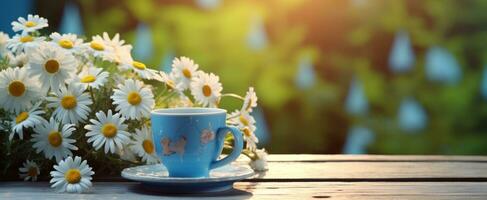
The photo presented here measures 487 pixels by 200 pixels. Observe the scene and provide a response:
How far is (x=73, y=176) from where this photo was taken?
1206 millimetres

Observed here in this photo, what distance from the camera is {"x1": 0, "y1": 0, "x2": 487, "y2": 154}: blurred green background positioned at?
9.25ft

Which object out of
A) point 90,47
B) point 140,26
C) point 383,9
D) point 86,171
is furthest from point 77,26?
point 86,171

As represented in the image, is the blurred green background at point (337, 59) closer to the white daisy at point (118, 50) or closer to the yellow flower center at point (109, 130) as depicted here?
the white daisy at point (118, 50)

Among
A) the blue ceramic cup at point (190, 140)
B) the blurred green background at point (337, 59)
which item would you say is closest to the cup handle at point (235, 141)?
the blue ceramic cup at point (190, 140)

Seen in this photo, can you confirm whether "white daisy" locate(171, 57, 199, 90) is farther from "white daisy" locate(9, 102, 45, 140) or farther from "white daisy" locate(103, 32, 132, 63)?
"white daisy" locate(9, 102, 45, 140)

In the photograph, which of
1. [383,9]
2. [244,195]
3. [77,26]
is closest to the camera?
[244,195]

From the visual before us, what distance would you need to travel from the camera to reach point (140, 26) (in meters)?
2.79

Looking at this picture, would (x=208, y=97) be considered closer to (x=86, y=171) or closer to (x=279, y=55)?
(x=86, y=171)

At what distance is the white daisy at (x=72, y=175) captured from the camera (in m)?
1.20

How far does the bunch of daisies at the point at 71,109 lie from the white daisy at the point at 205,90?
44 millimetres

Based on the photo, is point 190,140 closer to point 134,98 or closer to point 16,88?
point 134,98

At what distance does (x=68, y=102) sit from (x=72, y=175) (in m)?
0.13

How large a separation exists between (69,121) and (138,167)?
131 millimetres

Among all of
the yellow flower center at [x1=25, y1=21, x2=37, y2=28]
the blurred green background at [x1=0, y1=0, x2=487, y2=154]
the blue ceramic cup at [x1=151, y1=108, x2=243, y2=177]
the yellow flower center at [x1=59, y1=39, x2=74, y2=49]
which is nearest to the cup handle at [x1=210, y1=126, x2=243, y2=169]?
the blue ceramic cup at [x1=151, y1=108, x2=243, y2=177]
